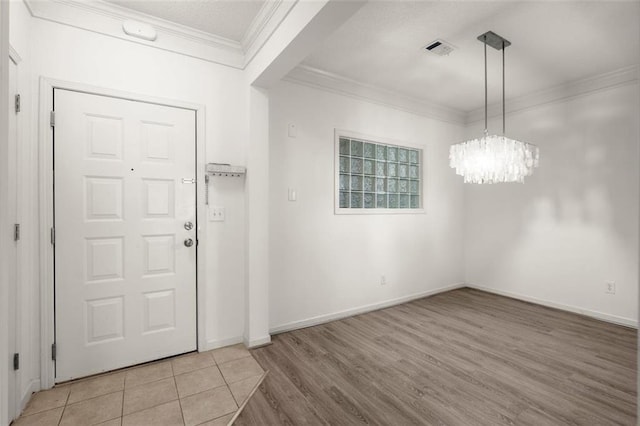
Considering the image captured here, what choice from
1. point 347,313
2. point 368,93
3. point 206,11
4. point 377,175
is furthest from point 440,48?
point 347,313

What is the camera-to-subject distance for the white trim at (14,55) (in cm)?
175

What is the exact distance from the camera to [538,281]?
3900 millimetres

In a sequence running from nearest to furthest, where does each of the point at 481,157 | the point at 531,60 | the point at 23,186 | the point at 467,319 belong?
the point at 23,186, the point at 481,157, the point at 531,60, the point at 467,319

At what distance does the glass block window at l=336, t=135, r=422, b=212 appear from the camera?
11.6 ft

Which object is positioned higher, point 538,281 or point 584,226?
point 584,226

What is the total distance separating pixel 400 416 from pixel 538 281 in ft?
10.4

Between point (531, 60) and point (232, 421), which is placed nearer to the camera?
point (232, 421)

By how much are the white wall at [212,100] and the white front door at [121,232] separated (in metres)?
0.15

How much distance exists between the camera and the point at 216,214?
264 centimetres

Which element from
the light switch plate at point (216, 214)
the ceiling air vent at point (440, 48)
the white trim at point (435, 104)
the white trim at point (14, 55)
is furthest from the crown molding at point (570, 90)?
the white trim at point (14, 55)

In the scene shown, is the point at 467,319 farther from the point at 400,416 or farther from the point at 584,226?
the point at 400,416

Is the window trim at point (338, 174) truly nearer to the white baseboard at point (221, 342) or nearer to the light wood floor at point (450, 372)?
the light wood floor at point (450, 372)

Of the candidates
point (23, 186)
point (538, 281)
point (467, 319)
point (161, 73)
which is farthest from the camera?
point (538, 281)

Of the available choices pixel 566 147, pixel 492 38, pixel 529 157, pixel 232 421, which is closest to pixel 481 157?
pixel 529 157
